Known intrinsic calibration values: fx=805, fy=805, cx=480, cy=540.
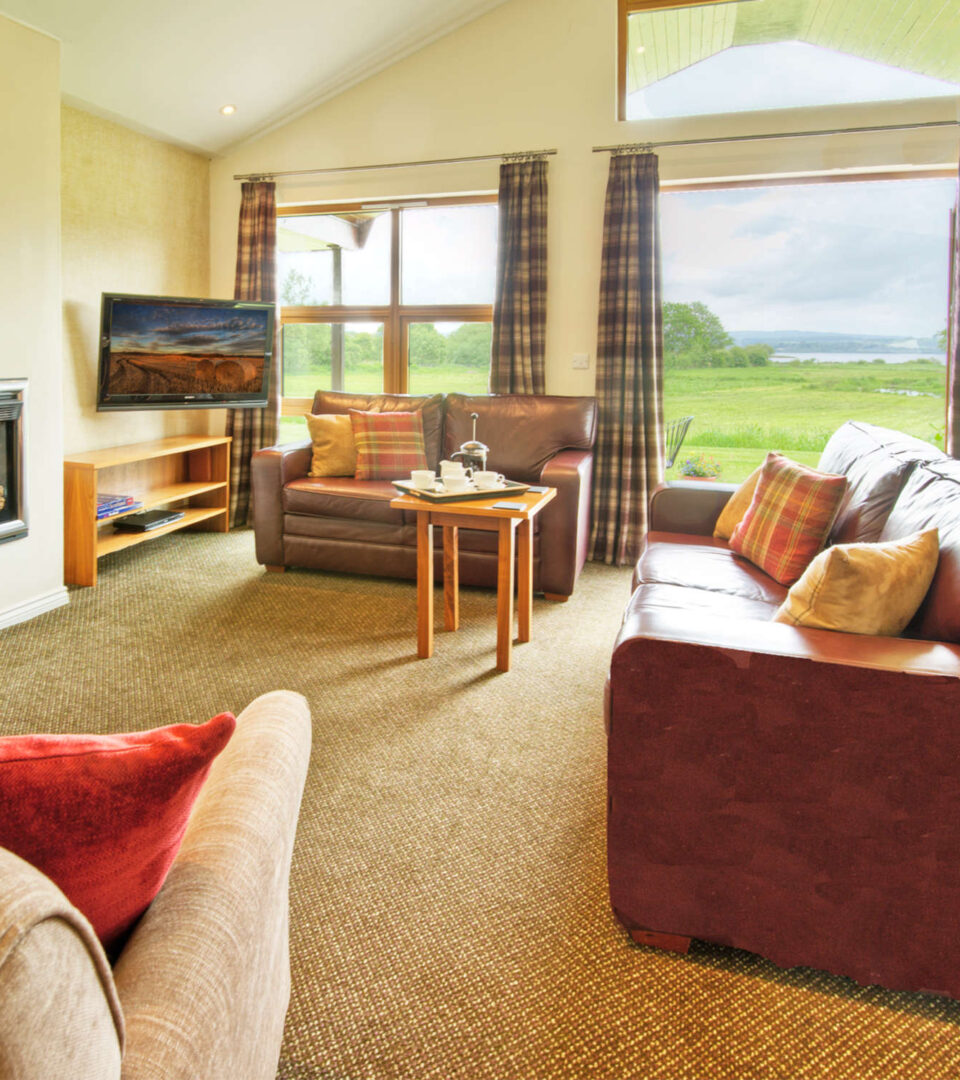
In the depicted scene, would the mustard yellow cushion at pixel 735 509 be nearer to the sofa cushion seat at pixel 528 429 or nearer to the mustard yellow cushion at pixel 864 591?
the sofa cushion seat at pixel 528 429

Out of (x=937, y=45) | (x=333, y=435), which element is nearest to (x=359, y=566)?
(x=333, y=435)

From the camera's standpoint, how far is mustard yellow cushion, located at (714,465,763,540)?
10.3 feet

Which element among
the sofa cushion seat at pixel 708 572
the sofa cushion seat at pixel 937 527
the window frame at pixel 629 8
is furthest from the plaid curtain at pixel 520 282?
the sofa cushion seat at pixel 937 527

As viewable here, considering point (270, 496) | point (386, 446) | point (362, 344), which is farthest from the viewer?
point (362, 344)

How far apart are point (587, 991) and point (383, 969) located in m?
0.38

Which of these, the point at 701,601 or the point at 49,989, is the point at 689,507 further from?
the point at 49,989

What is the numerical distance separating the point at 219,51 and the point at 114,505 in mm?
2440

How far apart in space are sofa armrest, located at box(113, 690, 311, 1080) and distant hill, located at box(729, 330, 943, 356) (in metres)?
4.45

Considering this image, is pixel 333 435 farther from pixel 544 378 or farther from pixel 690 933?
pixel 690 933

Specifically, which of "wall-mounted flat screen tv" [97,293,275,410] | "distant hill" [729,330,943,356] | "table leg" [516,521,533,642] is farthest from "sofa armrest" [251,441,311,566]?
"distant hill" [729,330,943,356]

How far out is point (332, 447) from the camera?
4.38m

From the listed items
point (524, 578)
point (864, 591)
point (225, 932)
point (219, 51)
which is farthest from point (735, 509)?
point (219, 51)

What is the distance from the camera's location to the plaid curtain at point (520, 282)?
4.65m

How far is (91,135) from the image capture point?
4.44m
